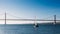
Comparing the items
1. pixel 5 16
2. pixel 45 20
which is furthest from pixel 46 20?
pixel 5 16

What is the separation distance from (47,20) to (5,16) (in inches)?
363

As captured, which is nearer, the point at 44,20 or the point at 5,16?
the point at 44,20

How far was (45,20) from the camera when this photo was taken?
31.3 meters

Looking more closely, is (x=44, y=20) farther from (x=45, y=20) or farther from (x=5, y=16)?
(x=5, y=16)

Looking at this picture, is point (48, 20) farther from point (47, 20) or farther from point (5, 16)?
point (5, 16)

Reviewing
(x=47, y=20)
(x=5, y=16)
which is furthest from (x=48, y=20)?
(x=5, y=16)

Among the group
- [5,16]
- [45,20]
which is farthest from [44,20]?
[5,16]

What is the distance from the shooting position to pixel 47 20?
3105cm

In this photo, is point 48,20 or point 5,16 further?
point 5,16

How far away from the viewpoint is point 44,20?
3102cm

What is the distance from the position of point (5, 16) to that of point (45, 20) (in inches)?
347

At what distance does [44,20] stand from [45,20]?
1.15 ft

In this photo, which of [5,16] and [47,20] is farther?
[5,16]

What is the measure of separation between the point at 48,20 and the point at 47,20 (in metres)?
0.25
